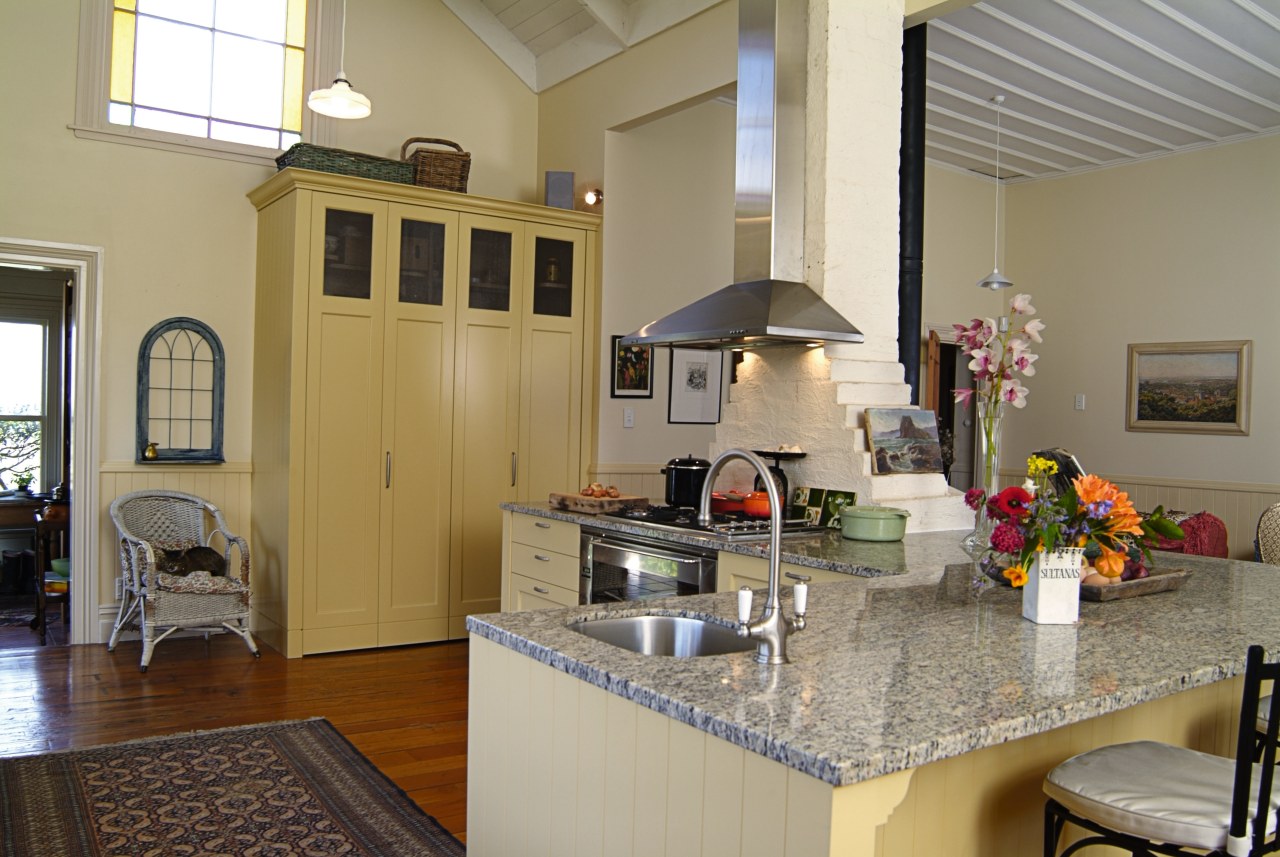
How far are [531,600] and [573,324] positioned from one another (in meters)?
1.98

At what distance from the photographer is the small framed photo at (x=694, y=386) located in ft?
20.4

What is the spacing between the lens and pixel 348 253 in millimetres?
5238

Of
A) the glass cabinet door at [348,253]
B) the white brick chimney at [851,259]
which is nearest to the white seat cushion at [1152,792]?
the white brick chimney at [851,259]

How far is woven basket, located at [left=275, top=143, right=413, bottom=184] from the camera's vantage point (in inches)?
203

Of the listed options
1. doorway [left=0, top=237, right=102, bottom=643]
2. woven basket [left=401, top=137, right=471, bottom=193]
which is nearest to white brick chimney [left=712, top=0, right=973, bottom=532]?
woven basket [left=401, top=137, right=471, bottom=193]

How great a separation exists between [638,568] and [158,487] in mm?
2988

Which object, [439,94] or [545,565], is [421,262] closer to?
[439,94]

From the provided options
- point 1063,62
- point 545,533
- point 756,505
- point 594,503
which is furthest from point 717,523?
point 1063,62

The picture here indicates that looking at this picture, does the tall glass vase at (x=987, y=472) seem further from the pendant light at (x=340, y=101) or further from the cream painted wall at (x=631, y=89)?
the pendant light at (x=340, y=101)

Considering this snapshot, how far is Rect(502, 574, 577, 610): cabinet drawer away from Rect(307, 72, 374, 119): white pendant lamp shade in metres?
2.23

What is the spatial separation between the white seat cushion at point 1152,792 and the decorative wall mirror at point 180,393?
191 inches

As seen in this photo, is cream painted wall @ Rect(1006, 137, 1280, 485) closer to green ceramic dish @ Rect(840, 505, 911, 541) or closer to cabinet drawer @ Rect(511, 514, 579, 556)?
green ceramic dish @ Rect(840, 505, 911, 541)

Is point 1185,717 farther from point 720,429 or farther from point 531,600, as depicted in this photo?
point 531,600

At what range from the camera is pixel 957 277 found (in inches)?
307
